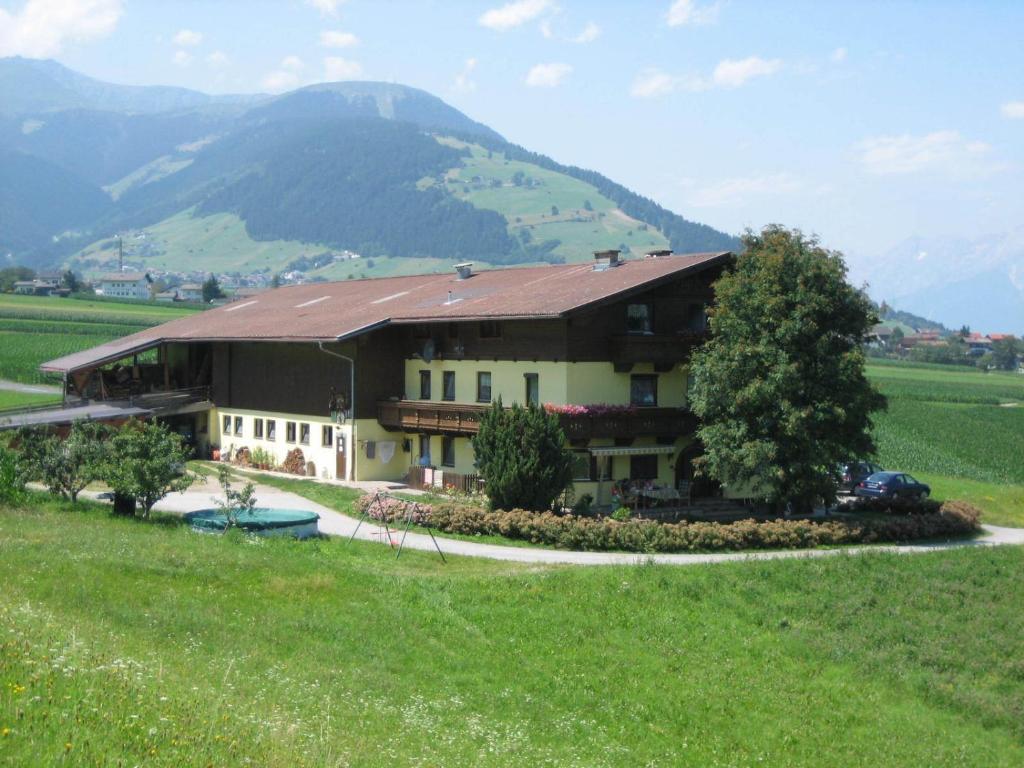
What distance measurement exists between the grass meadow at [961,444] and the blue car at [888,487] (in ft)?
5.46

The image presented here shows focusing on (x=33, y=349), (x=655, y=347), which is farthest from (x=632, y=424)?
(x=33, y=349)

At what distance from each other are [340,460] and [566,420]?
1234 centimetres

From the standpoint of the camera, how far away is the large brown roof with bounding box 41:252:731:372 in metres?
41.2

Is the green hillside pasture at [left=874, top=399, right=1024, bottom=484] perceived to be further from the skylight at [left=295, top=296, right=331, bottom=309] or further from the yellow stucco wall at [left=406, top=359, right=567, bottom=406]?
the skylight at [left=295, top=296, right=331, bottom=309]

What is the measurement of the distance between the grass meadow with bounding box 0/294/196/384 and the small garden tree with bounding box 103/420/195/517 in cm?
4611

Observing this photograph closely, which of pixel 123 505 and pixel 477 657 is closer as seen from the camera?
pixel 477 657

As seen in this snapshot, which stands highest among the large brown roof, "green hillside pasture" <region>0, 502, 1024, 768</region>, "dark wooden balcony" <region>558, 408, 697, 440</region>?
the large brown roof

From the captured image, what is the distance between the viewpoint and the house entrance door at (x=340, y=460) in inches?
1882

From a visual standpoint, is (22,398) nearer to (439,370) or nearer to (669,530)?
(439,370)

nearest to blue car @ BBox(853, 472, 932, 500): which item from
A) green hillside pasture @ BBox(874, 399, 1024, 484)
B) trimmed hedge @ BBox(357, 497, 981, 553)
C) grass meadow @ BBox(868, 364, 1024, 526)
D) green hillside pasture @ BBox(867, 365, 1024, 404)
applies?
grass meadow @ BBox(868, 364, 1024, 526)

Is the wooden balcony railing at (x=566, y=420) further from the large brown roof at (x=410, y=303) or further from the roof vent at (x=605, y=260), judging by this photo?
the roof vent at (x=605, y=260)

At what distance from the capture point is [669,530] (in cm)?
3425

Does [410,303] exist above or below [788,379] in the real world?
above

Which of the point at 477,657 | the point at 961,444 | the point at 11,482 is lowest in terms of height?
the point at 477,657
